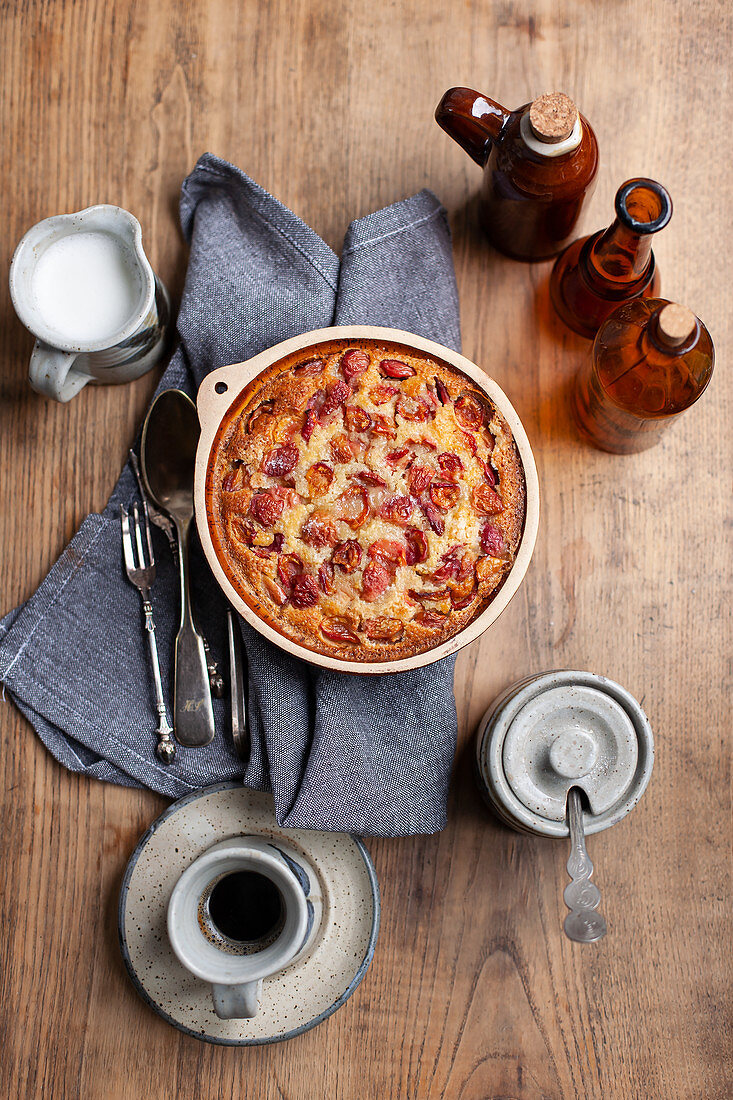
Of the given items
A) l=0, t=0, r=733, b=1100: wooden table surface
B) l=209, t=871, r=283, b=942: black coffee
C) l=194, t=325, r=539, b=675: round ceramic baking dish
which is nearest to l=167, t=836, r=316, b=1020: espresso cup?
l=209, t=871, r=283, b=942: black coffee

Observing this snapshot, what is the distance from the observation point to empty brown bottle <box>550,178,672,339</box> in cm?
169

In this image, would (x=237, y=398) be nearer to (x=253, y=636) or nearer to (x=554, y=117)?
(x=253, y=636)

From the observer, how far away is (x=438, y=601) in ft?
5.66

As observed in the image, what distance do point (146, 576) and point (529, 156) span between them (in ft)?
4.04

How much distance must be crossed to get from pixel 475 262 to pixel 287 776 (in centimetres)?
133

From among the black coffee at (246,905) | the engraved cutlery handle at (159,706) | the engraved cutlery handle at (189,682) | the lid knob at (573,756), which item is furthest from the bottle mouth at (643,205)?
the black coffee at (246,905)

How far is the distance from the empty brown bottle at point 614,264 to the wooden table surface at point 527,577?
0.07 meters

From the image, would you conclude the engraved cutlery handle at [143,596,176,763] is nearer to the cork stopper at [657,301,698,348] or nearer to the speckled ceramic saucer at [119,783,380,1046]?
the speckled ceramic saucer at [119,783,380,1046]

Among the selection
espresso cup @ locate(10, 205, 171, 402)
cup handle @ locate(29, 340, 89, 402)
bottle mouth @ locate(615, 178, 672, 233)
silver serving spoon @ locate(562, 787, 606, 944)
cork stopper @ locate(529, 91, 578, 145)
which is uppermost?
cork stopper @ locate(529, 91, 578, 145)

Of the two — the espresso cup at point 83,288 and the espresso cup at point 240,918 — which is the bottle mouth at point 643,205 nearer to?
the espresso cup at point 83,288

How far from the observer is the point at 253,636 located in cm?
188

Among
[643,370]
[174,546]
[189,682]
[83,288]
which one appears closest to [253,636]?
[189,682]

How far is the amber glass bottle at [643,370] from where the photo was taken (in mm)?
1698

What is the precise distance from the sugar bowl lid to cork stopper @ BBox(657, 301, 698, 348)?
0.72 meters
